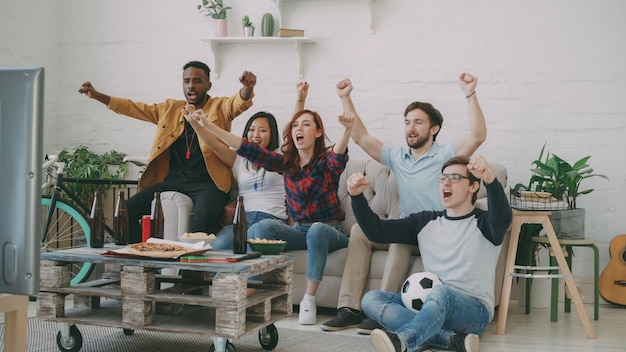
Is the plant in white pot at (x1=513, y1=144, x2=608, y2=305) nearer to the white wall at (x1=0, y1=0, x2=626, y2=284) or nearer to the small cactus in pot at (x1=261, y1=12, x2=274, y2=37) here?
the white wall at (x1=0, y1=0, x2=626, y2=284)

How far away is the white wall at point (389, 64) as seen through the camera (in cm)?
432

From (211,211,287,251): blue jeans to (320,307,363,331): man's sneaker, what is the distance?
2.25 feet

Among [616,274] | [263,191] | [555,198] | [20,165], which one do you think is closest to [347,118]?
[263,191]

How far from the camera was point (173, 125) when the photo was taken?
4.20 metres

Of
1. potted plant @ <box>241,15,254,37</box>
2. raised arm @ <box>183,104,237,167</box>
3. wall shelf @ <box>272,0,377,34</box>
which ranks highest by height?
wall shelf @ <box>272,0,377,34</box>

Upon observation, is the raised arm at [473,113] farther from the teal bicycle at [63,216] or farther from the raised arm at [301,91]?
the teal bicycle at [63,216]

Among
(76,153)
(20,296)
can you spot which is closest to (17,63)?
(76,153)

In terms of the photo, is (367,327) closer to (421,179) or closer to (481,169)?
(421,179)

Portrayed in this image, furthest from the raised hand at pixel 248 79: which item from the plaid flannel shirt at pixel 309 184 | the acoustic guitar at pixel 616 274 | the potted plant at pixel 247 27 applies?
the acoustic guitar at pixel 616 274

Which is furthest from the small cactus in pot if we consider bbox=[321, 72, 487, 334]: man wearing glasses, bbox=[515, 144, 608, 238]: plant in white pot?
bbox=[515, 144, 608, 238]: plant in white pot

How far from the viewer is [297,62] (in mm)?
4742

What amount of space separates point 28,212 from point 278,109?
3.85 m

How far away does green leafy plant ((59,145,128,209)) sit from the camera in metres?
4.72

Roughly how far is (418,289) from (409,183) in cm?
78
